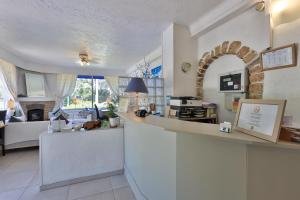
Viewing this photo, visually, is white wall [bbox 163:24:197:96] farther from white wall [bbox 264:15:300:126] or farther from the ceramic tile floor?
the ceramic tile floor

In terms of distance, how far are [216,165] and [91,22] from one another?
2.51 m

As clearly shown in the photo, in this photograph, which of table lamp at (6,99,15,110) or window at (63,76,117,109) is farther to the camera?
window at (63,76,117,109)

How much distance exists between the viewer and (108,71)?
681cm

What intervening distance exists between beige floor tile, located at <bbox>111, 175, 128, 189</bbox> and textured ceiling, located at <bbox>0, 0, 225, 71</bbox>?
7.80 feet

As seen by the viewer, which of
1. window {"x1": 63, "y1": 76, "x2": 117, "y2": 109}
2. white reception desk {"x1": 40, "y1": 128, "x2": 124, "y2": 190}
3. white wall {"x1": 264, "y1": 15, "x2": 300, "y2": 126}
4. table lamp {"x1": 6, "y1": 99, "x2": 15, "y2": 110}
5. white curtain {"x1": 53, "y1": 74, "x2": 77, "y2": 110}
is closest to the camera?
white wall {"x1": 264, "y1": 15, "x2": 300, "y2": 126}

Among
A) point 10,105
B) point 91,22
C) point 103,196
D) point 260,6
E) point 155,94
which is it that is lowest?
point 103,196

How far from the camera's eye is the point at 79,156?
2281mm

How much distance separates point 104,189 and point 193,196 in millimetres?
1426

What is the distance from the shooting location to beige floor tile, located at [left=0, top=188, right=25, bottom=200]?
1.92 m

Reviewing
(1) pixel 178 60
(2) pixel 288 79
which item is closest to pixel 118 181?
(1) pixel 178 60

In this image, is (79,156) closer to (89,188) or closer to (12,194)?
(89,188)

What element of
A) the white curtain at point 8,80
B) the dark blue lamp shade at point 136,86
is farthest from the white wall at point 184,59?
the white curtain at point 8,80

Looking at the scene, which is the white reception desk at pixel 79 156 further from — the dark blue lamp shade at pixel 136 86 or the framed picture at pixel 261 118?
the framed picture at pixel 261 118

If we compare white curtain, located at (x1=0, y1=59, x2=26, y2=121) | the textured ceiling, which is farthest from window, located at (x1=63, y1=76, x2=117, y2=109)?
the textured ceiling
